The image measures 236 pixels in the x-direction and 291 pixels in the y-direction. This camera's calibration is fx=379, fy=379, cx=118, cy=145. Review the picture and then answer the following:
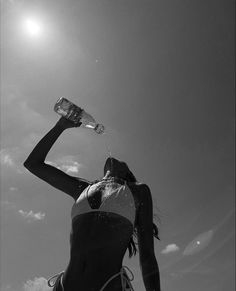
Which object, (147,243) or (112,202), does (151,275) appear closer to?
(147,243)

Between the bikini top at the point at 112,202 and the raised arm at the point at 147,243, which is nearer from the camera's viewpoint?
the raised arm at the point at 147,243

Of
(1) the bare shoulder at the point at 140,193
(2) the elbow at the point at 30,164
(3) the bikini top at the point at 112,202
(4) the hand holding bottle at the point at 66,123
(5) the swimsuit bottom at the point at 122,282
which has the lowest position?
(5) the swimsuit bottom at the point at 122,282

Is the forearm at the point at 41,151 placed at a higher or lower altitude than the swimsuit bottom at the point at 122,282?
higher

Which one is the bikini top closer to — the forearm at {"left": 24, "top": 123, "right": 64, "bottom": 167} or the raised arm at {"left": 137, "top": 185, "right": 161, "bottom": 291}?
the raised arm at {"left": 137, "top": 185, "right": 161, "bottom": 291}

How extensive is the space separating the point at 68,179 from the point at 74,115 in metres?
1.43

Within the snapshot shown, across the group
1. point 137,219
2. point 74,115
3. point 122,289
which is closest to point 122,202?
point 137,219

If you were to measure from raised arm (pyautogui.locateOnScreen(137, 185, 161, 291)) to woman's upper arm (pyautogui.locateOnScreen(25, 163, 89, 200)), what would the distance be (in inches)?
32.0

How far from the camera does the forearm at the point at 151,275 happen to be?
133 inches

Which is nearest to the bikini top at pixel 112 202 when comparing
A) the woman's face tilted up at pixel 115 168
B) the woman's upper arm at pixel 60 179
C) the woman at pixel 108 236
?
the woman at pixel 108 236

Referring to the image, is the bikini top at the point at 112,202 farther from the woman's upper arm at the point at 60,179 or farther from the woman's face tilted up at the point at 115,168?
the woman's face tilted up at the point at 115,168

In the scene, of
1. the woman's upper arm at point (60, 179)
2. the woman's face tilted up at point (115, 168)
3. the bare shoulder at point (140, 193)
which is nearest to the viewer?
the bare shoulder at point (140, 193)

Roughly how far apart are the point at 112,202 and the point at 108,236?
1.20ft

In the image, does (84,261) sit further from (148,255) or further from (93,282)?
(148,255)

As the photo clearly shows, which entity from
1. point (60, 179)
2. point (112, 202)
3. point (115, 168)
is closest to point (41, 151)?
point (60, 179)
